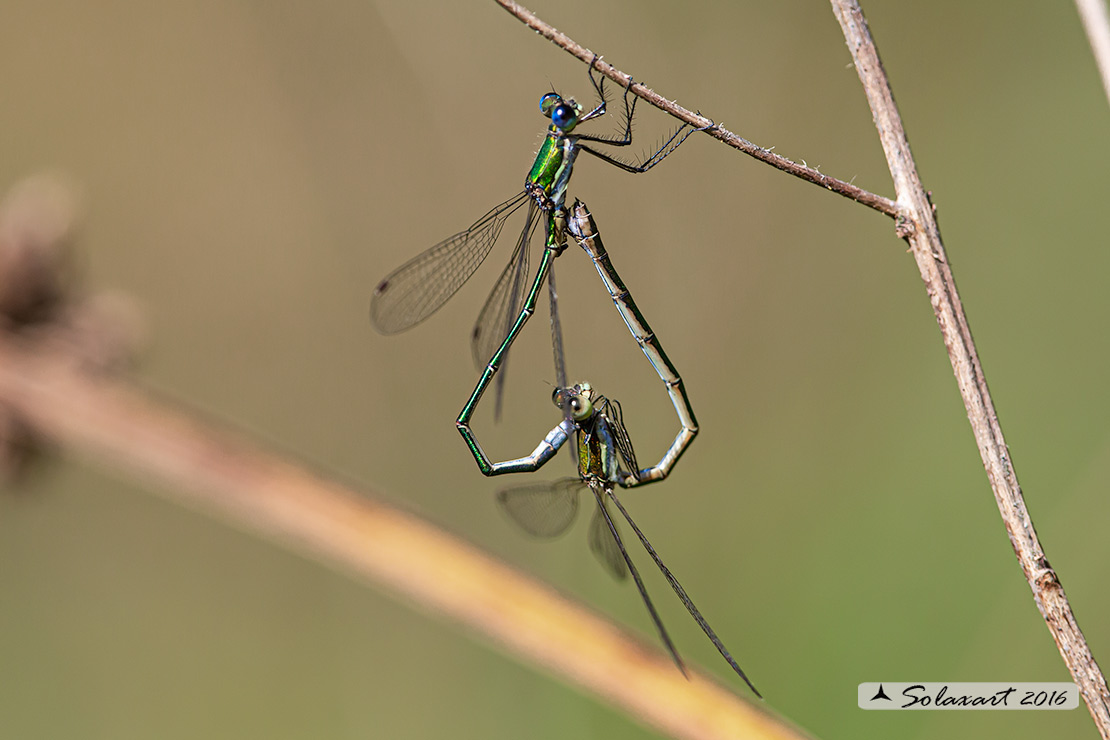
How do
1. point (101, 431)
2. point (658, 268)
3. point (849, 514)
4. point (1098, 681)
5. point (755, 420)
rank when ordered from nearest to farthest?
point (1098, 681) → point (101, 431) → point (849, 514) → point (755, 420) → point (658, 268)

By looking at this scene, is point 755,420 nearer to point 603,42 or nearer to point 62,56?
point 603,42


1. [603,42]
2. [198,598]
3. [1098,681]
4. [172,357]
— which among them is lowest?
[1098,681]

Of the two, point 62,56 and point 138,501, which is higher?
point 62,56

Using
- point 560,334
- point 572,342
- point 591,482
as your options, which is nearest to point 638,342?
point 560,334

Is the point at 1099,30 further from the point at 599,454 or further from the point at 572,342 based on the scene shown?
the point at 572,342

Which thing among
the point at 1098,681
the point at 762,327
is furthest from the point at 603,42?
the point at 1098,681

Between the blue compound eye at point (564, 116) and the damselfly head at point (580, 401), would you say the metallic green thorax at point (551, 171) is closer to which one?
the blue compound eye at point (564, 116)

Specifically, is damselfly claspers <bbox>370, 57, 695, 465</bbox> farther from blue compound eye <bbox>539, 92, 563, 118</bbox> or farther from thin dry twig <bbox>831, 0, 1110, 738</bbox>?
thin dry twig <bbox>831, 0, 1110, 738</bbox>
